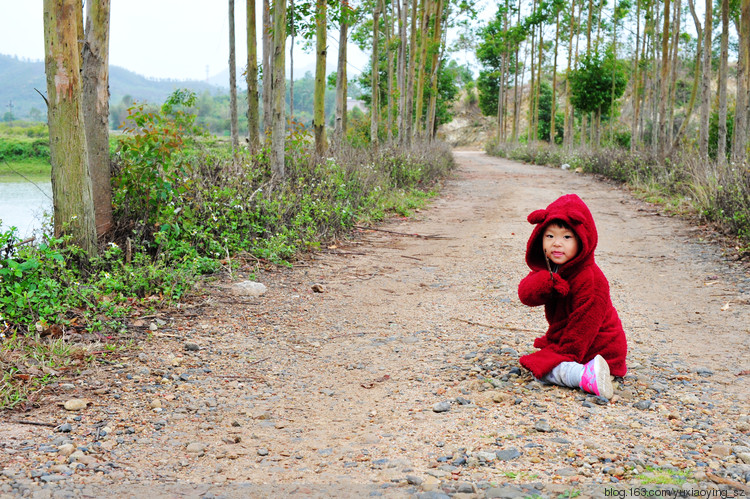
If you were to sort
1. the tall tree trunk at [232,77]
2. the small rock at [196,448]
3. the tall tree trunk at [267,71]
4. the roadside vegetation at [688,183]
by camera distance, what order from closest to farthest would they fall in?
the small rock at [196,448] → the roadside vegetation at [688,183] → the tall tree trunk at [267,71] → the tall tree trunk at [232,77]

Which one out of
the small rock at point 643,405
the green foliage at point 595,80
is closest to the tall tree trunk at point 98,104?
the small rock at point 643,405

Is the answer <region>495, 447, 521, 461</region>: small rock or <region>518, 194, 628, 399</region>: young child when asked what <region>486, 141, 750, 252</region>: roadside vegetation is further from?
<region>495, 447, 521, 461</region>: small rock

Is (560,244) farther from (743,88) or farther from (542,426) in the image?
(743,88)

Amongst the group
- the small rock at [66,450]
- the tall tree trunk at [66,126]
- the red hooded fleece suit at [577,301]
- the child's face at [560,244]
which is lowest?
the small rock at [66,450]

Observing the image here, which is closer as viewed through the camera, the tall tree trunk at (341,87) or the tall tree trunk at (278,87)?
the tall tree trunk at (278,87)

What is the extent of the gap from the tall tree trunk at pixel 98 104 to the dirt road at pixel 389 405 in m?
1.44

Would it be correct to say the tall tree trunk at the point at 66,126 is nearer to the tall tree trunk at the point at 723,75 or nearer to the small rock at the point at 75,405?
the small rock at the point at 75,405

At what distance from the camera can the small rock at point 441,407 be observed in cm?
313

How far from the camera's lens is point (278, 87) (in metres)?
8.40

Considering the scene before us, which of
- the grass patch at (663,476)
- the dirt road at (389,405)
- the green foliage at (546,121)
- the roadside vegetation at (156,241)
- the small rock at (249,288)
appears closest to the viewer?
the grass patch at (663,476)

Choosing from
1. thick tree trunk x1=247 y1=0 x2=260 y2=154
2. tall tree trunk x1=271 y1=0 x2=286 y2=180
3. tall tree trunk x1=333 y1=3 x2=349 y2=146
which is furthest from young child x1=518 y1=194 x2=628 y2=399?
tall tree trunk x1=333 y1=3 x2=349 y2=146

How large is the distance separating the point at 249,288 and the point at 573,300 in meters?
3.18

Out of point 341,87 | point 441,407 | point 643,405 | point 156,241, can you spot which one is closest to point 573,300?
point 643,405

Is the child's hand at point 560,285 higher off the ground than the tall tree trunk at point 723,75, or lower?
lower
